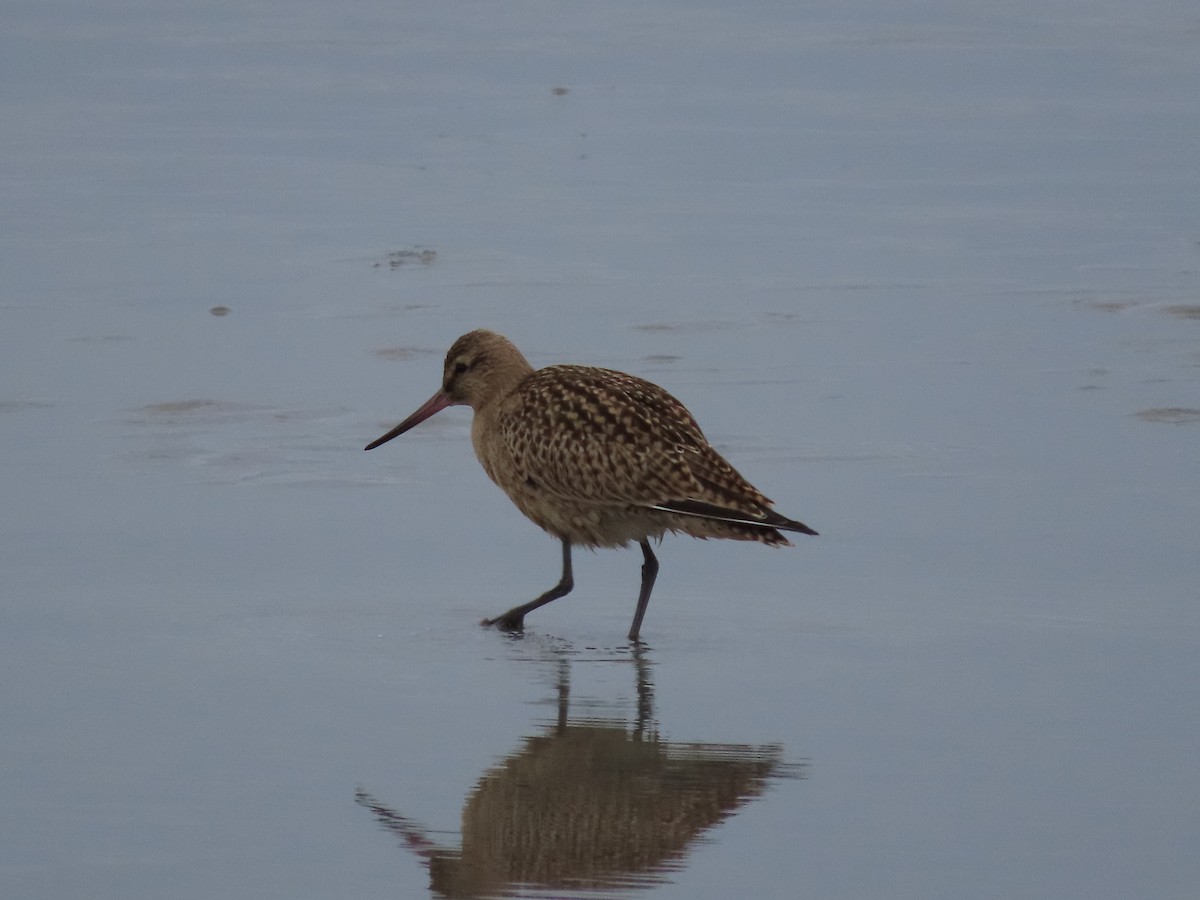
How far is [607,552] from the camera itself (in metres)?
7.93

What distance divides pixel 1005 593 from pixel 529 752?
188cm

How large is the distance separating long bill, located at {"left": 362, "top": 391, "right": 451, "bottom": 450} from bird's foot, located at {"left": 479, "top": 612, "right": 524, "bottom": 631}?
1.42m

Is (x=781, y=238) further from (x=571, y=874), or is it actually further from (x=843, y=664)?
(x=571, y=874)

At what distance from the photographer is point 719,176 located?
13203 millimetres

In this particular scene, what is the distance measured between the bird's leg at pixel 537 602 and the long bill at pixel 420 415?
964 millimetres

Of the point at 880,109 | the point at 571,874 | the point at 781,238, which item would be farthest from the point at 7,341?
the point at 880,109

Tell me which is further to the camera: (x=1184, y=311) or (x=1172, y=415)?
(x=1184, y=311)

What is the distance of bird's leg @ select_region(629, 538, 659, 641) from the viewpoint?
6488 mm

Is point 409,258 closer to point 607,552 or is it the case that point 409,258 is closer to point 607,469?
point 607,552

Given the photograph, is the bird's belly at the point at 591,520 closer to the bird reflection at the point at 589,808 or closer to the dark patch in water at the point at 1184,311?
the bird reflection at the point at 589,808

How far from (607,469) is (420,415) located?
4.10ft

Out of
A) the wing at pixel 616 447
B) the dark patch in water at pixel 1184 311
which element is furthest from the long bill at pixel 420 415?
the dark patch in water at pixel 1184 311

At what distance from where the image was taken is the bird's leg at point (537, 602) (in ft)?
21.4

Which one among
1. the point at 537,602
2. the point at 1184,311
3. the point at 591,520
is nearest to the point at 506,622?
the point at 537,602
